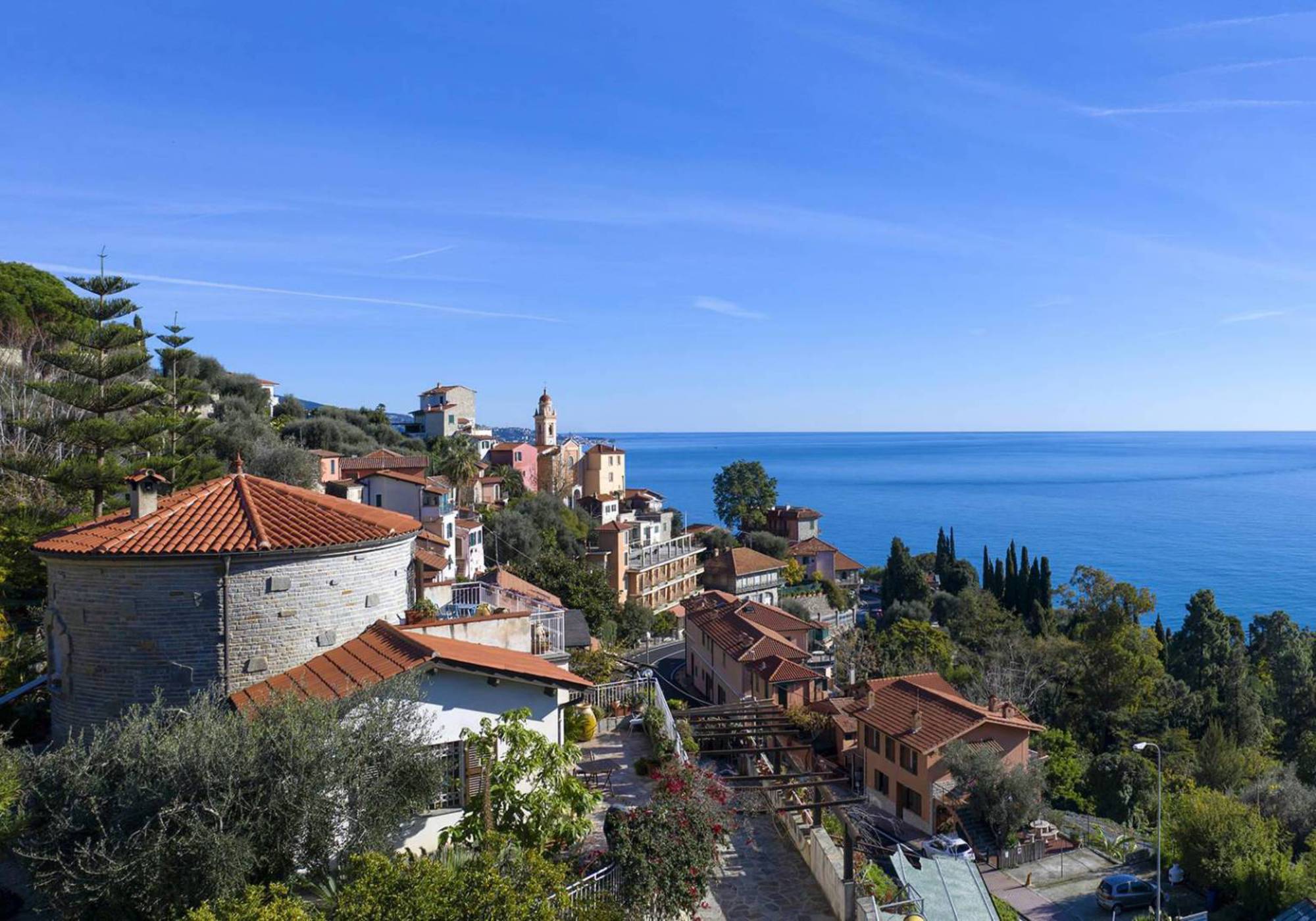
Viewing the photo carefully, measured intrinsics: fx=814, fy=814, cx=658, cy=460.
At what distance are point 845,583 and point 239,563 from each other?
229 ft

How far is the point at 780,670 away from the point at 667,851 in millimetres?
23592

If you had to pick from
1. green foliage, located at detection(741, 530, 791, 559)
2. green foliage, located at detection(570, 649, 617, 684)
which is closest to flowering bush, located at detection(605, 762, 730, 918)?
green foliage, located at detection(570, 649, 617, 684)

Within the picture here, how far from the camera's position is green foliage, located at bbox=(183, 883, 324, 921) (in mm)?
7258

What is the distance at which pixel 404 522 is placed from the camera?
15125 mm

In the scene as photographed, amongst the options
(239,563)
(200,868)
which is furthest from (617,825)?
(239,563)

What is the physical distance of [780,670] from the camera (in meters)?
32.5

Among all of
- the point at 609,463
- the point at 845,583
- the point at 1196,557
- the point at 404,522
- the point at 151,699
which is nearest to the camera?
the point at 151,699

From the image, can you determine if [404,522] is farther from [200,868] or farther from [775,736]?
[775,736]

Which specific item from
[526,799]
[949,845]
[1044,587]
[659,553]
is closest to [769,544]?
[659,553]

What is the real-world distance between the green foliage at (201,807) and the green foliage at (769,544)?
219ft

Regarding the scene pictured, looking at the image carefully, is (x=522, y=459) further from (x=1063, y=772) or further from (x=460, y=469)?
(x=1063, y=772)

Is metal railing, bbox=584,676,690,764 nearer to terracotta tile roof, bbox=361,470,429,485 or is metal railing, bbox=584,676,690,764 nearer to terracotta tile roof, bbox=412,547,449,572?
terracotta tile roof, bbox=412,547,449,572

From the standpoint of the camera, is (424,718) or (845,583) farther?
(845,583)

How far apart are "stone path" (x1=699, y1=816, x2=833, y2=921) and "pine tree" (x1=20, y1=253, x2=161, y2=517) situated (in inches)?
767
